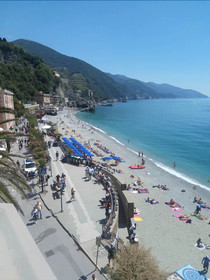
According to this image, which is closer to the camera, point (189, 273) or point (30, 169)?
point (189, 273)

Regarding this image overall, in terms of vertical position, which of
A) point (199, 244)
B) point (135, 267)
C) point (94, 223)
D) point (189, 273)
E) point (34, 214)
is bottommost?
point (199, 244)

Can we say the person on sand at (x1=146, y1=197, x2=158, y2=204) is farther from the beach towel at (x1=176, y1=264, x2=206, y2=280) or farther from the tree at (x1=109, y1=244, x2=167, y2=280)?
the tree at (x1=109, y1=244, x2=167, y2=280)

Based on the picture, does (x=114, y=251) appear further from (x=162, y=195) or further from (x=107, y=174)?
(x=162, y=195)

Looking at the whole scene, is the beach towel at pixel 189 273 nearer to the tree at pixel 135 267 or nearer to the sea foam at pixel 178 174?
the tree at pixel 135 267

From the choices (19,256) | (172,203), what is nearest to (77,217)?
(19,256)

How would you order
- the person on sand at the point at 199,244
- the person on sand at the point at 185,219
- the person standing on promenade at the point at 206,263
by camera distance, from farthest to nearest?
1. the person on sand at the point at 185,219
2. the person on sand at the point at 199,244
3. the person standing on promenade at the point at 206,263

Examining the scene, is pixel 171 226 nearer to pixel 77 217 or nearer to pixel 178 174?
pixel 77 217

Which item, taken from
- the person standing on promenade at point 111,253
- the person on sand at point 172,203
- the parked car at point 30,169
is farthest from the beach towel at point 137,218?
the parked car at point 30,169
